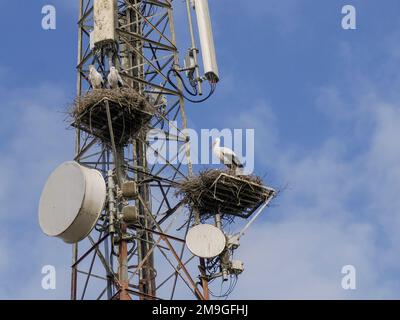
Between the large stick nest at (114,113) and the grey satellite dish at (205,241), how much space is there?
3.00 m

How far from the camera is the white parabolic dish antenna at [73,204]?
2778cm

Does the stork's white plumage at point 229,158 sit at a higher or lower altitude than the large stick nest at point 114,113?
lower

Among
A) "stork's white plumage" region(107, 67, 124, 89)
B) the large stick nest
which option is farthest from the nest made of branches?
"stork's white plumage" region(107, 67, 124, 89)

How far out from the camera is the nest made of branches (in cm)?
3041

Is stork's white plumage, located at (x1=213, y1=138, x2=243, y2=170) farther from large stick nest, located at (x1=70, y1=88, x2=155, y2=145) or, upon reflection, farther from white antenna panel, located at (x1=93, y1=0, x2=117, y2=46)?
white antenna panel, located at (x1=93, y1=0, x2=117, y2=46)

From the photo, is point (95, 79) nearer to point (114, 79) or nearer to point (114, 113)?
point (114, 79)

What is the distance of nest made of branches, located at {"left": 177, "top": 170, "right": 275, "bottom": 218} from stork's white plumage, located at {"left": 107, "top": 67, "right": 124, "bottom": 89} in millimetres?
2824

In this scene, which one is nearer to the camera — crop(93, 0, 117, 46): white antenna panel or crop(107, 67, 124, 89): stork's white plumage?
crop(107, 67, 124, 89): stork's white plumage

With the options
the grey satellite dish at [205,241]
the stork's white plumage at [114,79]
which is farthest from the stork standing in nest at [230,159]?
the stork's white plumage at [114,79]

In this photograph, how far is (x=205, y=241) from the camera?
30062 millimetres

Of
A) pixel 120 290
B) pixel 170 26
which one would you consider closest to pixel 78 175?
pixel 120 290

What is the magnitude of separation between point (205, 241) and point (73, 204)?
3679mm

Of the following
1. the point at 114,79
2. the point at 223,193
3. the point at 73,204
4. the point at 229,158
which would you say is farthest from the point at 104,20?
the point at 73,204

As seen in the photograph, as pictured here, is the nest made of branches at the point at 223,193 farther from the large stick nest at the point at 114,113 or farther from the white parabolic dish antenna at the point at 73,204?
the white parabolic dish antenna at the point at 73,204
